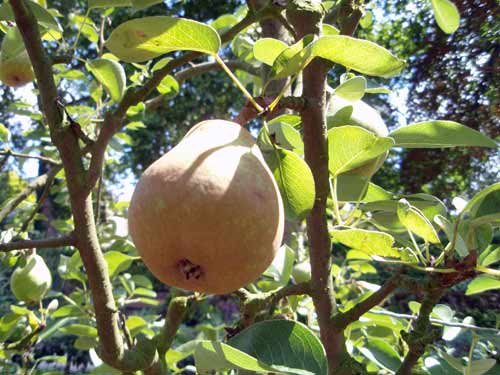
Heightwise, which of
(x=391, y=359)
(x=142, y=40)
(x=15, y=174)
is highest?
(x=15, y=174)

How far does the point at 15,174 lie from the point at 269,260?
5445 mm

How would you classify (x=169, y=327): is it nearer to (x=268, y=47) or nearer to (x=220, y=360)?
(x=220, y=360)

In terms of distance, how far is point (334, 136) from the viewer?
0.57 meters

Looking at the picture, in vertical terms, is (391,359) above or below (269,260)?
below

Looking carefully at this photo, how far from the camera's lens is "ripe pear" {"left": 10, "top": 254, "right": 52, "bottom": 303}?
120 centimetres

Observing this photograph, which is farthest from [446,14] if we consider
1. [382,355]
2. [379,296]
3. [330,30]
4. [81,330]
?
[81,330]

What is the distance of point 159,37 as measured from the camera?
48 cm

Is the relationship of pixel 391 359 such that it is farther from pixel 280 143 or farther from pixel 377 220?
pixel 280 143

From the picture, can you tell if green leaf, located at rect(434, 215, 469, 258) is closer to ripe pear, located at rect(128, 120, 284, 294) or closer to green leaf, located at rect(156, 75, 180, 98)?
ripe pear, located at rect(128, 120, 284, 294)

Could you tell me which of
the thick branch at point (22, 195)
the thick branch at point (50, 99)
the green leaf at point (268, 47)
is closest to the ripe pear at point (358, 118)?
the green leaf at point (268, 47)

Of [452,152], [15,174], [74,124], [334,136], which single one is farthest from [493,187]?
[15,174]

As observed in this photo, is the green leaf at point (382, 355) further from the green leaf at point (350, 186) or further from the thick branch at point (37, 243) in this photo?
the thick branch at point (37, 243)

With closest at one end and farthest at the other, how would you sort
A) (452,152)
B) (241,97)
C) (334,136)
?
1. (334,136)
2. (452,152)
3. (241,97)

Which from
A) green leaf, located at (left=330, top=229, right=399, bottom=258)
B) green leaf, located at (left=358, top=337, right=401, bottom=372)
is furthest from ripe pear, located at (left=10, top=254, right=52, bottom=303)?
green leaf, located at (left=330, top=229, right=399, bottom=258)
